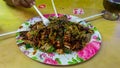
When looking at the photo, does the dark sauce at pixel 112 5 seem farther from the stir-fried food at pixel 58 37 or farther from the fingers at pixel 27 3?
the fingers at pixel 27 3

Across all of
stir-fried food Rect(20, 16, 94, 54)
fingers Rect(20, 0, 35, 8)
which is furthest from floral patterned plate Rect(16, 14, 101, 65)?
fingers Rect(20, 0, 35, 8)

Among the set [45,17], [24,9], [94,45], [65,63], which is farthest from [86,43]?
[24,9]

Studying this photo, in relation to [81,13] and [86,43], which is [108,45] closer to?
[86,43]

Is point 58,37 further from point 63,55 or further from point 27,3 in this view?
point 27,3

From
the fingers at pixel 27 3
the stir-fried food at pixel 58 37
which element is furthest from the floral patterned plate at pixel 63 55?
the fingers at pixel 27 3

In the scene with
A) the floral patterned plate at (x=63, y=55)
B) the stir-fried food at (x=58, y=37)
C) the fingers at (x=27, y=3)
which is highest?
the fingers at (x=27, y=3)
